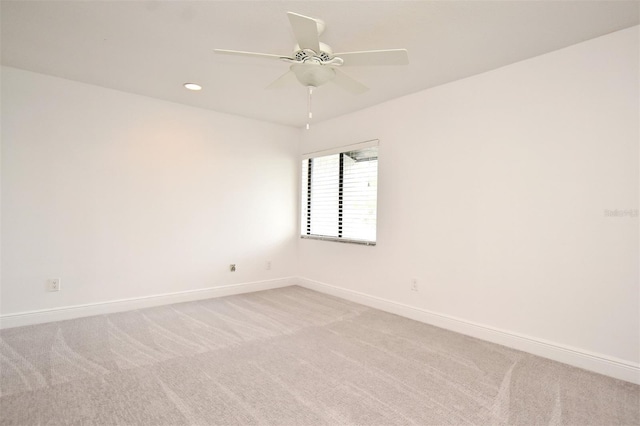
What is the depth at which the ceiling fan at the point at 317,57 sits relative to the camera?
5.74 feet

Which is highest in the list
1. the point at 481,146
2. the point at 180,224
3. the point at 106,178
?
the point at 481,146

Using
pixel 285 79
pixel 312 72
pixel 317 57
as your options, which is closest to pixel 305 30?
pixel 317 57

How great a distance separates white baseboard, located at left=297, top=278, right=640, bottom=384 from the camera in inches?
90.0

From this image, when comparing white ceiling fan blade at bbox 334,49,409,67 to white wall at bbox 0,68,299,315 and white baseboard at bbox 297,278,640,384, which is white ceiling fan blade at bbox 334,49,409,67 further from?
white wall at bbox 0,68,299,315

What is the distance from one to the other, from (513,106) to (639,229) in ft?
4.23

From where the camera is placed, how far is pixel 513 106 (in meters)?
2.81

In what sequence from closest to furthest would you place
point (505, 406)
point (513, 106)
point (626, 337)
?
1. point (505, 406)
2. point (626, 337)
3. point (513, 106)

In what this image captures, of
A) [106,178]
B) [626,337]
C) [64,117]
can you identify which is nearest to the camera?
[626,337]

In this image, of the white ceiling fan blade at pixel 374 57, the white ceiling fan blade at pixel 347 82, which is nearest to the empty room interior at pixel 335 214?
the white ceiling fan blade at pixel 374 57

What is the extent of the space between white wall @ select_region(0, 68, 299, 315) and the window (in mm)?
445

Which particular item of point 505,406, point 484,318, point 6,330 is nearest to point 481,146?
point 484,318

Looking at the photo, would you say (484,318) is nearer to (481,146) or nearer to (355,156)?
(481,146)

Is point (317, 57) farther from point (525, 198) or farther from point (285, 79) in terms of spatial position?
point (525, 198)

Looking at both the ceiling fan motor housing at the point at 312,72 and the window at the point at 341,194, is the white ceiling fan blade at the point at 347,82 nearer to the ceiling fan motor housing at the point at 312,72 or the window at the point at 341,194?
the ceiling fan motor housing at the point at 312,72
